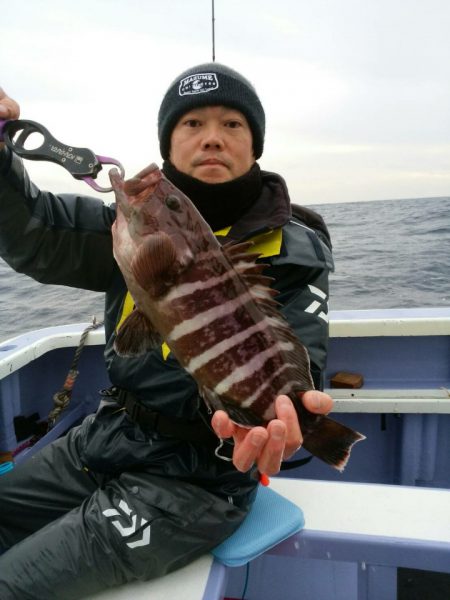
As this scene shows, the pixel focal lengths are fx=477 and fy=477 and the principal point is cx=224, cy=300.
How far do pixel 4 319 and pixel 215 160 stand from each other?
799 cm

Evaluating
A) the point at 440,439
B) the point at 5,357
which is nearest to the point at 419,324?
the point at 440,439

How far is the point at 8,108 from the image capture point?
1920 millimetres

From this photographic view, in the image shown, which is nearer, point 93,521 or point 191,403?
point 93,521

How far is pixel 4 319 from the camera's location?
919 cm

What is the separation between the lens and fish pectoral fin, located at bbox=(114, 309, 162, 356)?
179 centimetres

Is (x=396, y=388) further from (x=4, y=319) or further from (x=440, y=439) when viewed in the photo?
(x=4, y=319)

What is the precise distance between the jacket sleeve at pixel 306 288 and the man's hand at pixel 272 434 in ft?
1.90

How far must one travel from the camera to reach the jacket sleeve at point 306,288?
2.24 m

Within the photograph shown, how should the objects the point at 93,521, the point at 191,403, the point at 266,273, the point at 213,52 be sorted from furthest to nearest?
the point at 213,52 < the point at 266,273 < the point at 191,403 < the point at 93,521

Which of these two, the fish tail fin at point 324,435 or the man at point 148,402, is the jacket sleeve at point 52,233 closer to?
the man at point 148,402

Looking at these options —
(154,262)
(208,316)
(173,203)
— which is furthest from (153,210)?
(208,316)

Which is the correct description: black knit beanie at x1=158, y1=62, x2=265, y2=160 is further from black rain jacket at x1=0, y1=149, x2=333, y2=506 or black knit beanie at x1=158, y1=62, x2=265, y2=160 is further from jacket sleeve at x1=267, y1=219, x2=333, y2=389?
jacket sleeve at x1=267, y1=219, x2=333, y2=389

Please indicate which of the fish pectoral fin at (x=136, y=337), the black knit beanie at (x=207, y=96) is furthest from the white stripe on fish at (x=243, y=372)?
the black knit beanie at (x=207, y=96)

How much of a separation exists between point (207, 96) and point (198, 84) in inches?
4.2
